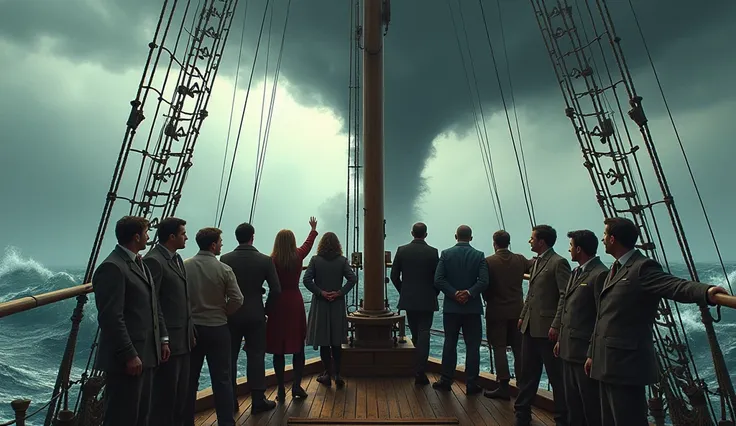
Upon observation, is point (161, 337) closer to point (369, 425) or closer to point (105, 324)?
point (105, 324)

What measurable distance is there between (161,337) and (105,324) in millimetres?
472

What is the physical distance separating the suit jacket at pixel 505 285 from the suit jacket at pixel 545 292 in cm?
71

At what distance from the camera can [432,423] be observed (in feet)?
12.2

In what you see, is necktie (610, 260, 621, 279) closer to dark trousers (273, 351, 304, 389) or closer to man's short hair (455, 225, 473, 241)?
man's short hair (455, 225, 473, 241)

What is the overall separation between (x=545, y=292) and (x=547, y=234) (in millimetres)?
485

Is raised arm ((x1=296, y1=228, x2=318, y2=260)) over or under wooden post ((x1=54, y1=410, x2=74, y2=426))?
over

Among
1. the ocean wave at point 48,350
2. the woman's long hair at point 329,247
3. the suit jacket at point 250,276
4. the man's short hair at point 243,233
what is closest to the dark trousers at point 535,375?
the woman's long hair at point 329,247

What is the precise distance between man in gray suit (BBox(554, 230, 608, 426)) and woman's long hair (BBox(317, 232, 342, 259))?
2321 millimetres

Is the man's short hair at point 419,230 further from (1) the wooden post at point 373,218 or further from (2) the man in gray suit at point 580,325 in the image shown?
(2) the man in gray suit at point 580,325

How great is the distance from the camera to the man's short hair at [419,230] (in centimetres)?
503

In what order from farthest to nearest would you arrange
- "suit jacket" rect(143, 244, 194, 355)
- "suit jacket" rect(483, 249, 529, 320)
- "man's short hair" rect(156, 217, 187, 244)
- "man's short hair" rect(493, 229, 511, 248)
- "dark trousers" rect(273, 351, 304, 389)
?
"man's short hair" rect(493, 229, 511, 248) < "suit jacket" rect(483, 249, 529, 320) < "dark trousers" rect(273, 351, 304, 389) < "man's short hair" rect(156, 217, 187, 244) < "suit jacket" rect(143, 244, 194, 355)

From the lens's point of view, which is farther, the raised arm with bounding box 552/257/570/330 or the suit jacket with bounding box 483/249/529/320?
the suit jacket with bounding box 483/249/529/320

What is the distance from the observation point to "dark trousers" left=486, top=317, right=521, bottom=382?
4.34 m

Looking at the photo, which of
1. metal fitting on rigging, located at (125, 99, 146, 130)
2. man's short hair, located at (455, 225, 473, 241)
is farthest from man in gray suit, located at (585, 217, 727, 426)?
metal fitting on rigging, located at (125, 99, 146, 130)
